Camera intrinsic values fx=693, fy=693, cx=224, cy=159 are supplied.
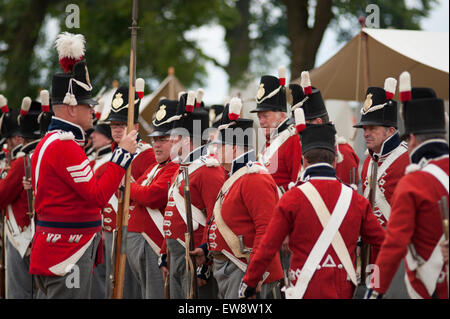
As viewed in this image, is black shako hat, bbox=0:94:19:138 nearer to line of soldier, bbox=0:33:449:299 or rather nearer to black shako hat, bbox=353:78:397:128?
line of soldier, bbox=0:33:449:299

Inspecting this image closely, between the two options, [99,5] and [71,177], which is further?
[99,5]

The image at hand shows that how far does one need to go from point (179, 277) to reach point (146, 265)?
61 centimetres

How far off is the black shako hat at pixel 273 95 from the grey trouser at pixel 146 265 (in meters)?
1.55

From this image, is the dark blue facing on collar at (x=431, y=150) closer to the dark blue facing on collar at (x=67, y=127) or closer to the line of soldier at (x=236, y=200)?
the line of soldier at (x=236, y=200)

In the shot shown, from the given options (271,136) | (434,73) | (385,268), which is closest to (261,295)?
(385,268)

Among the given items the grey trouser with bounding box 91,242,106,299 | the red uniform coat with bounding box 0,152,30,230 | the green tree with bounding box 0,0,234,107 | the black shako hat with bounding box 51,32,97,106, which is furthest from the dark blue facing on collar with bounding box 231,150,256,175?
the green tree with bounding box 0,0,234,107

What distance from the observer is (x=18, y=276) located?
6.95m

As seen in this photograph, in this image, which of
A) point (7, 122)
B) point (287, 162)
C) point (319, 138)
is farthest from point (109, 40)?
point (319, 138)

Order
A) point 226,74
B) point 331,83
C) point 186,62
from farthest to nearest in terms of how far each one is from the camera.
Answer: point 226,74
point 186,62
point 331,83

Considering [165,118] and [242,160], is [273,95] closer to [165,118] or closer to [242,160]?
[165,118]

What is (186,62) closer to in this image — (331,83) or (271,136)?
(331,83)

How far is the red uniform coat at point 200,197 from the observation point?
17.7ft

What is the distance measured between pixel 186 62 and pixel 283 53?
28.0 ft

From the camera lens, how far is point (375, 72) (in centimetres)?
912
